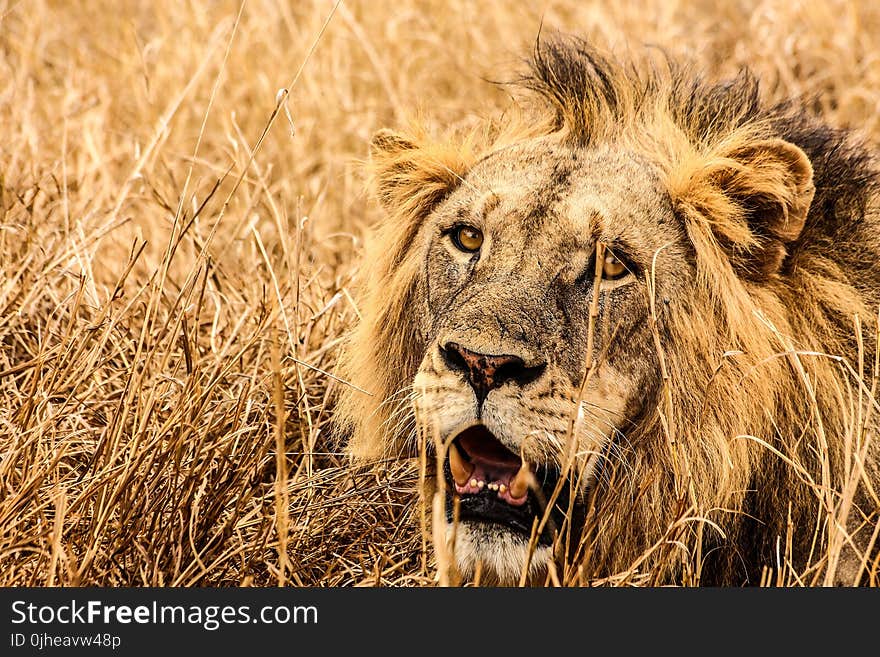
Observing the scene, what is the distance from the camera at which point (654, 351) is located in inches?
133


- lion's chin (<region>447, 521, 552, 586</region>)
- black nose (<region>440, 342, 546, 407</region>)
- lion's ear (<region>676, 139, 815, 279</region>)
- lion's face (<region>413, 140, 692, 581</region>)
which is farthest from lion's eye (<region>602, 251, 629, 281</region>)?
lion's chin (<region>447, 521, 552, 586</region>)

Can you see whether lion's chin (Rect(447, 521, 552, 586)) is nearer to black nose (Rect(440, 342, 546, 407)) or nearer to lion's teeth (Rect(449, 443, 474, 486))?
lion's teeth (Rect(449, 443, 474, 486))

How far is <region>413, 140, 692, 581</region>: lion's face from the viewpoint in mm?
3100

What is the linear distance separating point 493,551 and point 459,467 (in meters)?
0.24

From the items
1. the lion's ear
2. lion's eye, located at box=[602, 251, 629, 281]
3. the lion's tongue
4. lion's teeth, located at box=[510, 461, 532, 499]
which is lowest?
lion's teeth, located at box=[510, 461, 532, 499]

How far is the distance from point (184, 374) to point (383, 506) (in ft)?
3.19

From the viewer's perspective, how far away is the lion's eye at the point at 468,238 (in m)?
3.54

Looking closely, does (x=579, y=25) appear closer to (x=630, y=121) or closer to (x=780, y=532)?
(x=630, y=121)

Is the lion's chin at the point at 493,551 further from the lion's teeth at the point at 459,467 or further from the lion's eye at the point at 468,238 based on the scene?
the lion's eye at the point at 468,238

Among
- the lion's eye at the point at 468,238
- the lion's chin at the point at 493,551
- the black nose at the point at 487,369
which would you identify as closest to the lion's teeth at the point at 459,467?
the lion's chin at the point at 493,551

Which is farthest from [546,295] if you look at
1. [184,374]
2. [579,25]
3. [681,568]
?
[579,25]

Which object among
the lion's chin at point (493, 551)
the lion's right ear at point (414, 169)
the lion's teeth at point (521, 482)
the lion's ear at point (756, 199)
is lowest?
the lion's chin at point (493, 551)

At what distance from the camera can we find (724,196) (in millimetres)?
3396

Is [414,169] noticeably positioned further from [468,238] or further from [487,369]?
[487,369]
